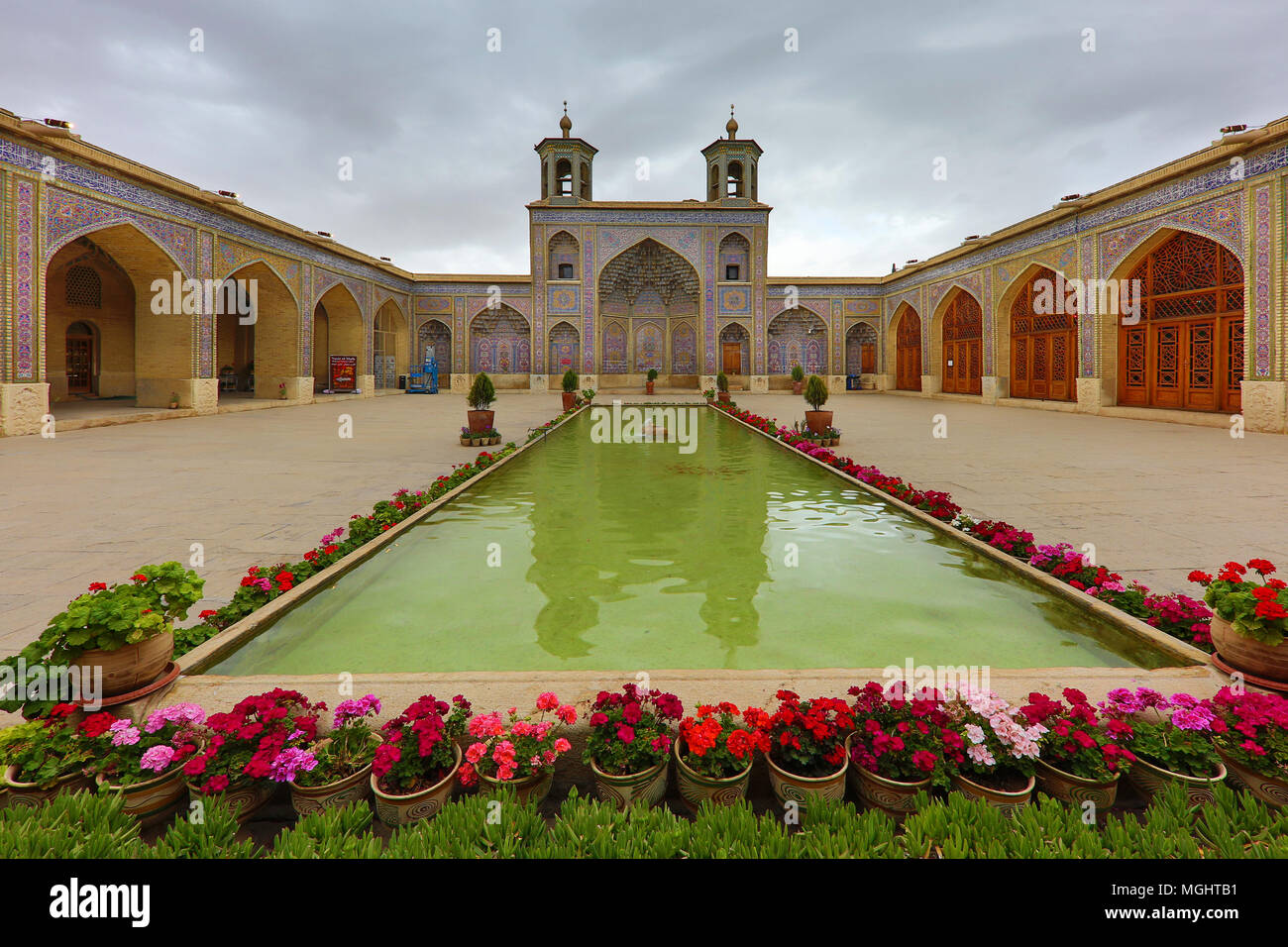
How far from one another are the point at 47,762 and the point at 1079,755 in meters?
2.89

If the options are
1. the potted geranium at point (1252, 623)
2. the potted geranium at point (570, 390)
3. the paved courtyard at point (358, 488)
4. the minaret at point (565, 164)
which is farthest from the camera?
the minaret at point (565, 164)

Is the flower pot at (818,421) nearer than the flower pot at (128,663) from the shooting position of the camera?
No

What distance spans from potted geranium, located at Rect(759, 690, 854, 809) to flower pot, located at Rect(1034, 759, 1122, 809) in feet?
1.79

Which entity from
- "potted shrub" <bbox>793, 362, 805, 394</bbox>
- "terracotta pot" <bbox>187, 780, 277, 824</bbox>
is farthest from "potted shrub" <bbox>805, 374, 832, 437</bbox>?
"potted shrub" <bbox>793, 362, 805, 394</bbox>

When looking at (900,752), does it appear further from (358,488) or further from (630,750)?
(358,488)

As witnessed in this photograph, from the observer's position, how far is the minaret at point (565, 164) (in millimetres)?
27125

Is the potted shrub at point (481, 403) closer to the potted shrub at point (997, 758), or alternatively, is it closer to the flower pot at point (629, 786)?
the flower pot at point (629, 786)

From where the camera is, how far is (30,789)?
72.6 inches

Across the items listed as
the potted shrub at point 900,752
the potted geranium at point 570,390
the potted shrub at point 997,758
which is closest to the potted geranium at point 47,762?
the potted shrub at point 900,752

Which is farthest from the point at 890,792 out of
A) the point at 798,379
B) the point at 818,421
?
the point at 798,379

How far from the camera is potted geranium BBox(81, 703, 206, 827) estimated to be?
1855 millimetres

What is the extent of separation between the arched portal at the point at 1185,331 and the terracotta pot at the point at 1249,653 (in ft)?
47.0

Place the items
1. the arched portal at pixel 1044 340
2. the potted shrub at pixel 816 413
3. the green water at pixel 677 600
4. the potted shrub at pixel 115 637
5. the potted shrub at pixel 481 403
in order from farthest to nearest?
the arched portal at pixel 1044 340, the potted shrub at pixel 816 413, the potted shrub at pixel 481 403, the green water at pixel 677 600, the potted shrub at pixel 115 637
